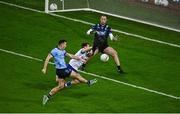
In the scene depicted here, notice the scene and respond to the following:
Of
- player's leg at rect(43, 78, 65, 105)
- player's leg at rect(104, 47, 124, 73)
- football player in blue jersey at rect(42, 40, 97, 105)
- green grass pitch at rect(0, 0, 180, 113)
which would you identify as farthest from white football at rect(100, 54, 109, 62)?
player's leg at rect(43, 78, 65, 105)

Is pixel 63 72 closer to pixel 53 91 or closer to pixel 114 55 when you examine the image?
pixel 53 91

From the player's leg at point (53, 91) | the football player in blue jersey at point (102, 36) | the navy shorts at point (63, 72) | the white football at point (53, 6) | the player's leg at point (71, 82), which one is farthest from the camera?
the white football at point (53, 6)

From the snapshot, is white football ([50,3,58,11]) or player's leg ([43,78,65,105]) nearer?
player's leg ([43,78,65,105])

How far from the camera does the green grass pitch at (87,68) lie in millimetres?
21188

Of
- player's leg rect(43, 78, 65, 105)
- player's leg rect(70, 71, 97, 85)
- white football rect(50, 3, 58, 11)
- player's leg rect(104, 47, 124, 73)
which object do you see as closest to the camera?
player's leg rect(43, 78, 65, 105)

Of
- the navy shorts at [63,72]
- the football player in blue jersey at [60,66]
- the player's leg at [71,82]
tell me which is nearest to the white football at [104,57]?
the player's leg at [71,82]

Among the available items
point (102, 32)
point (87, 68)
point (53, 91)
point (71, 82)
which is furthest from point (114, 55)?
point (53, 91)

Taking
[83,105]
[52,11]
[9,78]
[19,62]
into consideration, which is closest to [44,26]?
[52,11]

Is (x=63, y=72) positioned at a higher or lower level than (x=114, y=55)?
higher

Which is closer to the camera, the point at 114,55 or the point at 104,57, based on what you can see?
the point at 114,55

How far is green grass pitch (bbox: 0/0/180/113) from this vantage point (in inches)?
834

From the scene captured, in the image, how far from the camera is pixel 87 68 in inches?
985

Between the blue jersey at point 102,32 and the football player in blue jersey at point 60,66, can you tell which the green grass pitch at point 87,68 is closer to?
the football player in blue jersey at point 60,66

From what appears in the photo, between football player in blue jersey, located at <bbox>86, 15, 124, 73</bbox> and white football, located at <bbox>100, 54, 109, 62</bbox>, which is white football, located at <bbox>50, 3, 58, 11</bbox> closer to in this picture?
white football, located at <bbox>100, 54, 109, 62</bbox>
